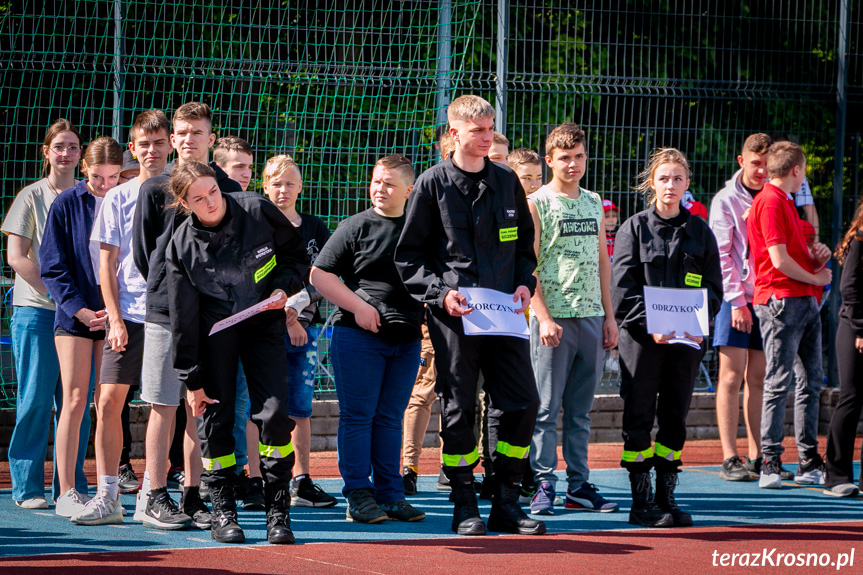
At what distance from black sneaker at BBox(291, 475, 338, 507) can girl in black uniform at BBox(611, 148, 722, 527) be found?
1.78 meters

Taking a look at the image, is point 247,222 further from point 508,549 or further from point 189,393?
point 508,549

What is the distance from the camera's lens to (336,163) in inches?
372

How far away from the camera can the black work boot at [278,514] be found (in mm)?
5465

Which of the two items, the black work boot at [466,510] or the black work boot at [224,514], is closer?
the black work boot at [224,514]

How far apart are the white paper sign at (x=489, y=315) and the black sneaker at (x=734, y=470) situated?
3.05 metres

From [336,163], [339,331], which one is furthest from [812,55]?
[339,331]

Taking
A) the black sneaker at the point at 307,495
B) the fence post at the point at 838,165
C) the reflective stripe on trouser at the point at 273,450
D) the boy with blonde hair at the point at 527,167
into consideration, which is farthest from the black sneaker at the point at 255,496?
the fence post at the point at 838,165

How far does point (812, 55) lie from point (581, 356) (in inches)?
211

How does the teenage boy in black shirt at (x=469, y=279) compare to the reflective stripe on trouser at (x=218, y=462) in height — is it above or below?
above

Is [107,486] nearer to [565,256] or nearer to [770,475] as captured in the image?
[565,256]

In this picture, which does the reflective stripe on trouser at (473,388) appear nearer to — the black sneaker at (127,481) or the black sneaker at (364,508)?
the black sneaker at (364,508)

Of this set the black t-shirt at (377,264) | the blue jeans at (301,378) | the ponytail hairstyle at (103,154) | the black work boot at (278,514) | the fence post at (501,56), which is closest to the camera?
the black work boot at (278,514)

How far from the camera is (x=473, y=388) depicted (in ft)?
18.8

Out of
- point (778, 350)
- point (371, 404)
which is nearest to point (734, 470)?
point (778, 350)
